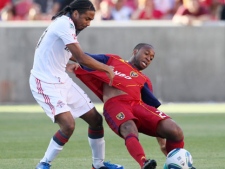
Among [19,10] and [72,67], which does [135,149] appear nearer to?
[72,67]

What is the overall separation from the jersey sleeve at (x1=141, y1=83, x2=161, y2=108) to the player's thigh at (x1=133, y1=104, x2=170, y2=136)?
0.35 metres

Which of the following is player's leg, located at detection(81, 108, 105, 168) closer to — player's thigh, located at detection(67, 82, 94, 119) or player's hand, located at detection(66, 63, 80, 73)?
player's thigh, located at detection(67, 82, 94, 119)

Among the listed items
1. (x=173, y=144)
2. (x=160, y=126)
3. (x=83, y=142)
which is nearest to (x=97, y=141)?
(x=160, y=126)

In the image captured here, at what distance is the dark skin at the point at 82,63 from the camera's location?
10000 mm

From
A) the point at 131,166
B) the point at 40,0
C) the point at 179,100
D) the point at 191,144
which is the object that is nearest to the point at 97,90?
the point at 131,166

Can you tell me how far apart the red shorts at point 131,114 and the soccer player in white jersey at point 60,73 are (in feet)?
1.01

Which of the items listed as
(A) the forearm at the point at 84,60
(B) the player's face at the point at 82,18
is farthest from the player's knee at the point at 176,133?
(B) the player's face at the point at 82,18

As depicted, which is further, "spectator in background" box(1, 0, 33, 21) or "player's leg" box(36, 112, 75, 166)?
"spectator in background" box(1, 0, 33, 21)

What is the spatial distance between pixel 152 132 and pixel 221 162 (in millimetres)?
1308

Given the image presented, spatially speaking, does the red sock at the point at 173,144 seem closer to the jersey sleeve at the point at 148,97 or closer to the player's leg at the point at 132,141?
the player's leg at the point at 132,141

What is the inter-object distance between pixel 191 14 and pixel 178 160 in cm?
1361

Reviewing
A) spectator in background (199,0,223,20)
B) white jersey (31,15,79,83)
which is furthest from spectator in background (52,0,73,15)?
white jersey (31,15,79,83)

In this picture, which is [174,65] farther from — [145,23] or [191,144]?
[191,144]

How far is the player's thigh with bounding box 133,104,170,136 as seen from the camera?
403 inches
